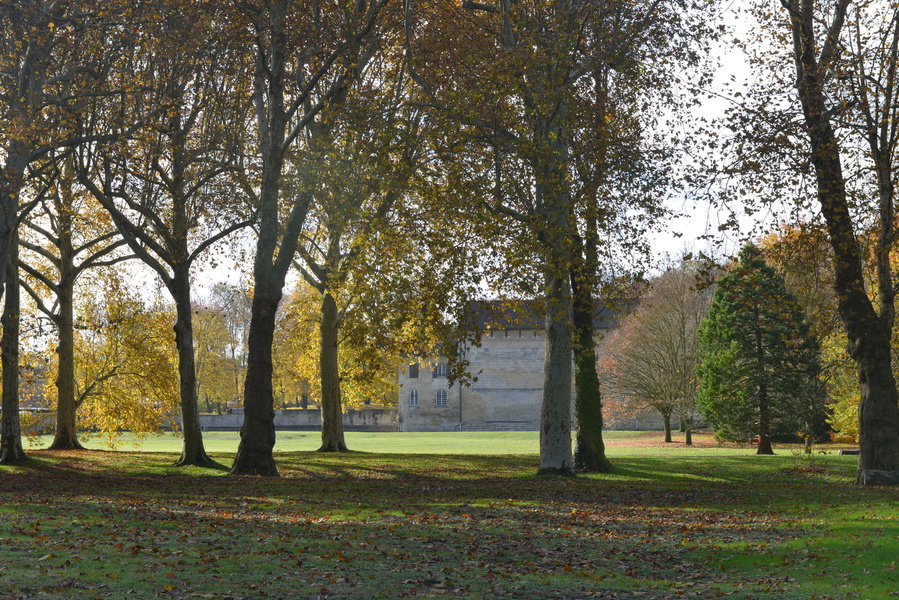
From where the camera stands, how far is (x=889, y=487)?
17.6 meters

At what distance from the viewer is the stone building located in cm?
7588

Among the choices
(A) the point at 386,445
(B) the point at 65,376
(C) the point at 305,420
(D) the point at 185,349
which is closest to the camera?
(D) the point at 185,349

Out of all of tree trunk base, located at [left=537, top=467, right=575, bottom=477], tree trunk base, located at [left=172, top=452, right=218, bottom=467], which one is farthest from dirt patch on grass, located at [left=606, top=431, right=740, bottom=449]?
tree trunk base, located at [left=172, top=452, right=218, bottom=467]

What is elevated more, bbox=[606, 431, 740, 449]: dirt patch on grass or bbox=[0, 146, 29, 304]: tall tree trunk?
bbox=[0, 146, 29, 304]: tall tree trunk

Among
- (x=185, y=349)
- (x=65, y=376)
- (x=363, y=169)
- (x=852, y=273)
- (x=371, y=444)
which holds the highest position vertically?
(x=363, y=169)

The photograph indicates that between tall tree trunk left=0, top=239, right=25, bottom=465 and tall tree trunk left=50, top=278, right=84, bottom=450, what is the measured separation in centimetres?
415

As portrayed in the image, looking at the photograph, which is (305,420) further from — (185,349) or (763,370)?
(185,349)

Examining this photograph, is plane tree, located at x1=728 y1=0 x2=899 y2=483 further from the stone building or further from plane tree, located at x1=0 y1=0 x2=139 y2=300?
the stone building

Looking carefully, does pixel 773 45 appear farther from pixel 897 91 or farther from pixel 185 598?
pixel 185 598

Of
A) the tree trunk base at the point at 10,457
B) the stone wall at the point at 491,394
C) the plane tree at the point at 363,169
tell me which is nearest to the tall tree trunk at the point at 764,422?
the plane tree at the point at 363,169

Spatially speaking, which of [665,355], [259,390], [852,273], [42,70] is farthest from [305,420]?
[852,273]

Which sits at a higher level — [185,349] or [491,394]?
[185,349]

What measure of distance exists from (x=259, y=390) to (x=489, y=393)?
187ft

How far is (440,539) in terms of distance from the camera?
1084cm
